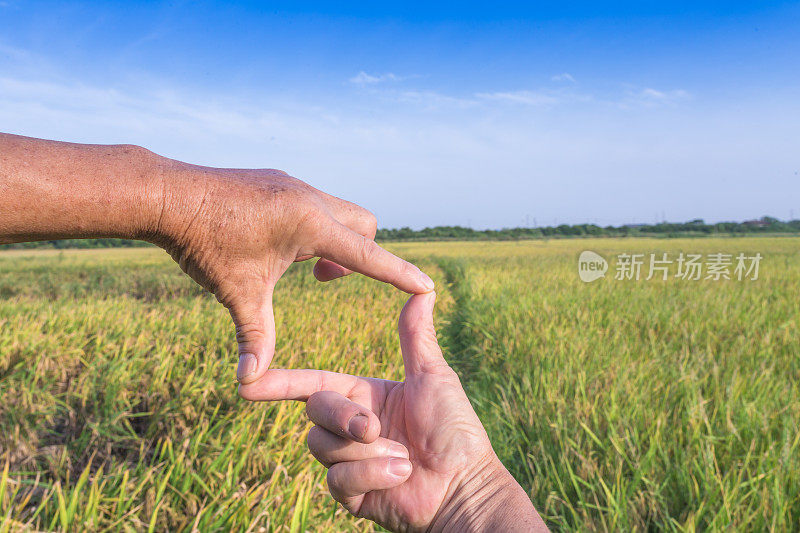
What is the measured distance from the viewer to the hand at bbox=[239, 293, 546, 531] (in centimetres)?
104

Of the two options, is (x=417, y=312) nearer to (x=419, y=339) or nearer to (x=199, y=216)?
(x=419, y=339)

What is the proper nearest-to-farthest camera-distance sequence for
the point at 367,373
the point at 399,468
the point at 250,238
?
the point at 250,238
the point at 399,468
the point at 367,373

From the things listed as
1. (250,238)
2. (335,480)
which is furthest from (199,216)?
(335,480)

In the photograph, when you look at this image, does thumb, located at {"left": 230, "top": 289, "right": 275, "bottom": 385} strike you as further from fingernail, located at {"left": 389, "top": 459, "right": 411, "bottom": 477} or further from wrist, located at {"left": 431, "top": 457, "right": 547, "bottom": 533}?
wrist, located at {"left": 431, "top": 457, "right": 547, "bottom": 533}

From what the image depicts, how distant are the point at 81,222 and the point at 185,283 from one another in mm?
10636

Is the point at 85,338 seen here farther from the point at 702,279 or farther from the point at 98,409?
the point at 702,279

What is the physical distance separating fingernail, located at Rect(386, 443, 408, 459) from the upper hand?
33 centimetres

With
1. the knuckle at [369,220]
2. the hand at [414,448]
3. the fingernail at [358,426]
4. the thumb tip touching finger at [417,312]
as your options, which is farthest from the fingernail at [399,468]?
the knuckle at [369,220]

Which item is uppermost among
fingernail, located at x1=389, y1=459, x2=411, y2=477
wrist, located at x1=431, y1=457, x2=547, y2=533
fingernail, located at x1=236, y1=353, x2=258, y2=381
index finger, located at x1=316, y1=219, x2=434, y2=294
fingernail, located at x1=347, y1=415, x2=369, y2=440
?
index finger, located at x1=316, y1=219, x2=434, y2=294

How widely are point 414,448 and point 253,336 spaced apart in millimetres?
480

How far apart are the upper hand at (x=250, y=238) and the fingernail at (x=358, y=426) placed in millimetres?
213

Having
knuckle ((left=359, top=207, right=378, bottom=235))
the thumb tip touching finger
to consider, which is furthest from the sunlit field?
knuckle ((left=359, top=207, right=378, bottom=235))

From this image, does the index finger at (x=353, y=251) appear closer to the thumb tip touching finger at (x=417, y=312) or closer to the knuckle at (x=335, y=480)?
the thumb tip touching finger at (x=417, y=312)

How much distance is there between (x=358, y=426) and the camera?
96 cm
